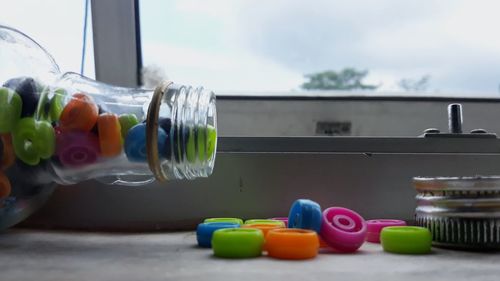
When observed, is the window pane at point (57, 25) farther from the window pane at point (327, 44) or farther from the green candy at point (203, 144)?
the green candy at point (203, 144)

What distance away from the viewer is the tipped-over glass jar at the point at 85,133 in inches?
20.5

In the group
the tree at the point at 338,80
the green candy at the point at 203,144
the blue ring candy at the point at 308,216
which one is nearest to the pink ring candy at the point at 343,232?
the blue ring candy at the point at 308,216

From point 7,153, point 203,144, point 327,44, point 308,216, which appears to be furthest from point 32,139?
point 327,44

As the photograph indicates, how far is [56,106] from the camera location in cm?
53

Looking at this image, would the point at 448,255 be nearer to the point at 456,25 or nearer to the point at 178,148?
the point at 178,148

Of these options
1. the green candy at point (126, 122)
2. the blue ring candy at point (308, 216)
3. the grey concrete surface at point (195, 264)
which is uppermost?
the green candy at point (126, 122)

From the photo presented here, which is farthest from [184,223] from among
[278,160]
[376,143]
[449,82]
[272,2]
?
[449,82]

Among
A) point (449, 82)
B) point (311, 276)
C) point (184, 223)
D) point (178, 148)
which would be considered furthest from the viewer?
point (449, 82)

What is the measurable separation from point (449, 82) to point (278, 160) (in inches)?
14.4

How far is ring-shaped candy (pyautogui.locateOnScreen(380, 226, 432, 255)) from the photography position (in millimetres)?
507

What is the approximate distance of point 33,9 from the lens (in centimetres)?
79

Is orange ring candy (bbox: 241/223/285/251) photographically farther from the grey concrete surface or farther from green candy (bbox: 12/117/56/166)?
green candy (bbox: 12/117/56/166)

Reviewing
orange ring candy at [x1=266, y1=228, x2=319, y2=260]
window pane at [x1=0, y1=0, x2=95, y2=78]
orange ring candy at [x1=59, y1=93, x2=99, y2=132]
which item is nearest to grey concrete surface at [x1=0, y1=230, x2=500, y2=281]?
orange ring candy at [x1=266, y1=228, x2=319, y2=260]

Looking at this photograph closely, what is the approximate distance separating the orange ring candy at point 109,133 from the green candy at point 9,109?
0.07 meters
